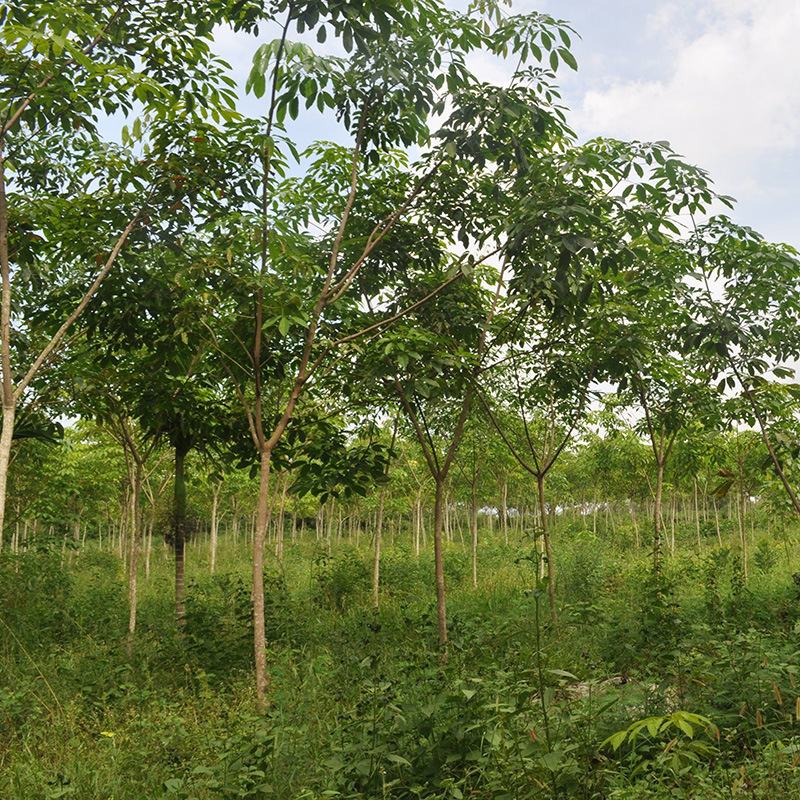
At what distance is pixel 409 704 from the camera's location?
4.40 m

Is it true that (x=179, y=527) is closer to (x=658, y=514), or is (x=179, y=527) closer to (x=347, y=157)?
(x=347, y=157)

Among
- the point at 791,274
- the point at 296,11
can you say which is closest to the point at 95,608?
the point at 296,11

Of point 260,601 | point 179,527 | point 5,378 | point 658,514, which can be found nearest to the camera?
point 5,378

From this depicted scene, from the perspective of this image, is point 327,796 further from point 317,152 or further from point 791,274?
point 791,274

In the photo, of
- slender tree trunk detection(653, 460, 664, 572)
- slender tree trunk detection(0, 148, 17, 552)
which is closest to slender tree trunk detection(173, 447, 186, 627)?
slender tree trunk detection(0, 148, 17, 552)

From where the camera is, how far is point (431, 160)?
20.1 ft

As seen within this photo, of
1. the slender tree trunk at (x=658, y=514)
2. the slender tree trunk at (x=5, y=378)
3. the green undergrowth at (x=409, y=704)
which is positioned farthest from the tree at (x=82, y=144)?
the slender tree trunk at (x=658, y=514)

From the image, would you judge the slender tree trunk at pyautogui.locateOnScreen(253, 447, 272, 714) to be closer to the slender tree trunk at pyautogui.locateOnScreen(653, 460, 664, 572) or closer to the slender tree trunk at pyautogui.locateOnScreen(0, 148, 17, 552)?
the slender tree trunk at pyautogui.locateOnScreen(0, 148, 17, 552)

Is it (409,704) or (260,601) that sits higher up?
(260,601)

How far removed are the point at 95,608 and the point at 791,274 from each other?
10.9m

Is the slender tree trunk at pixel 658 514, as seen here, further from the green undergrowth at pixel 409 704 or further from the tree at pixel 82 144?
the tree at pixel 82 144

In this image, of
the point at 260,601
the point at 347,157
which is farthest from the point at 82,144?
the point at 260,601

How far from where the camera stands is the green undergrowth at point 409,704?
3.41 m

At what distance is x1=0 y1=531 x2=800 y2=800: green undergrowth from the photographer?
3.41 metres
